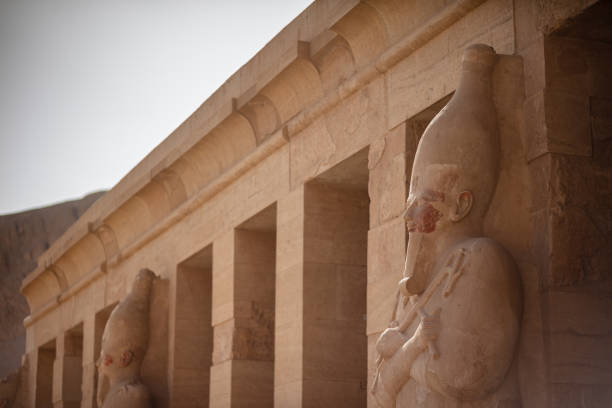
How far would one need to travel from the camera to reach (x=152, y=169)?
10.8m

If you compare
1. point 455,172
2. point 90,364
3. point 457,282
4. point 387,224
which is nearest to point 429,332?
point 457,282

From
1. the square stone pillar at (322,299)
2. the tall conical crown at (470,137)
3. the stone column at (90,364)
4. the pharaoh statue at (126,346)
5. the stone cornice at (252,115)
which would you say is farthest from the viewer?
the stone column at (90,364)

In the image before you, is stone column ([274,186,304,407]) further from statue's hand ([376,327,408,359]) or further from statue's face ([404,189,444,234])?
statue's face ([404,189,444,234])

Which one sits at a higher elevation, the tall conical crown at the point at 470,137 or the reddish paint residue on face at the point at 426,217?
the tall conical crown at the point at 470,137

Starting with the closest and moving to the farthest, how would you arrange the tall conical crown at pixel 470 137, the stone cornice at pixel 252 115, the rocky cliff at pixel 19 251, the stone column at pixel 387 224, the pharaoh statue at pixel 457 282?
the pharaoh statue at pixel 457 282 < the tall conical crown at pixel 470 137 < the stone column at pixel 387 224 < the stone cornice at pixel 252 115 < the rocky cliff at pixel 19 251

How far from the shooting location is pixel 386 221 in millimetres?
6715

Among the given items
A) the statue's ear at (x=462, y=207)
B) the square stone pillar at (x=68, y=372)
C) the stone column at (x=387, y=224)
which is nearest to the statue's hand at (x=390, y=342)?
the statue's ear at (x=462, y=207)

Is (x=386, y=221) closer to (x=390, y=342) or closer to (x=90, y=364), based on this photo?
(x=390, y=342)

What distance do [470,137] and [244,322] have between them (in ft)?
13.9

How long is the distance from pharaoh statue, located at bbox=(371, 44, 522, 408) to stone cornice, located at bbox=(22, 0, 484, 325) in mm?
972

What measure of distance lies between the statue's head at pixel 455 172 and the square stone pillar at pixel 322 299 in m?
2.41

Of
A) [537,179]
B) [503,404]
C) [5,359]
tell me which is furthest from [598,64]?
[5,359]

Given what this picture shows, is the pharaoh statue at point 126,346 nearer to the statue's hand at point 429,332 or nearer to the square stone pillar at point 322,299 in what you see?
the square stone pillar at point 322,299

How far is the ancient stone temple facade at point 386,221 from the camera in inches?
198
